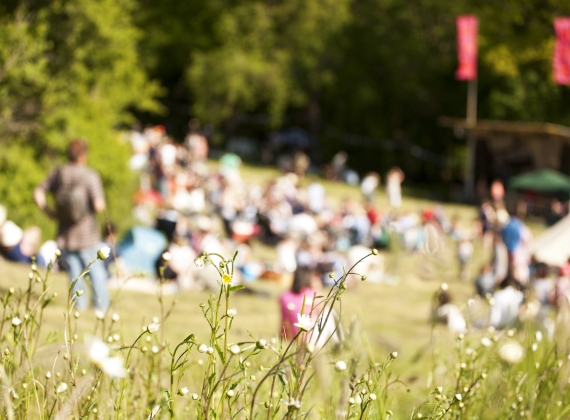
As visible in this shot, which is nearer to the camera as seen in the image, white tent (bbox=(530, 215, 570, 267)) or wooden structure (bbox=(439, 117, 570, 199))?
white tent (bbox=(530, 215, 570, 267))

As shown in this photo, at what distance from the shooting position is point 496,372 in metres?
3.48

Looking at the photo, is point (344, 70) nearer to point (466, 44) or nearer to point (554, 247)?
point (466, 44)

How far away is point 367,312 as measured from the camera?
9805 millimetres

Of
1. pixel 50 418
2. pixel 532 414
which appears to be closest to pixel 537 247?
pixel 532 414

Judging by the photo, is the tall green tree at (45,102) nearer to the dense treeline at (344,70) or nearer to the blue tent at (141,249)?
the blue tent at (141,249)

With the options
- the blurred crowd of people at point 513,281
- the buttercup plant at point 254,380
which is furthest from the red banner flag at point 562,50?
the buttercup plant at point 254,380

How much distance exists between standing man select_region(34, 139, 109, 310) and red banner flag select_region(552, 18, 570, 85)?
61.2 ft

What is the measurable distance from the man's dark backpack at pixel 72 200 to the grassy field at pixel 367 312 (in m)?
0.53

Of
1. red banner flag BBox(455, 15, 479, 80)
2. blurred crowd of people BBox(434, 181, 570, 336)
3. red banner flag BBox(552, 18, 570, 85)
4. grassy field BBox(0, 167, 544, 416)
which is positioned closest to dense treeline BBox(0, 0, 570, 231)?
red banner flag BBox(455, 15, 479, 80)

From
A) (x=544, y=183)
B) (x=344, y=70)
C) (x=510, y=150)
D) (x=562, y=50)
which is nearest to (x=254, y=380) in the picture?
(x=544, y=183)

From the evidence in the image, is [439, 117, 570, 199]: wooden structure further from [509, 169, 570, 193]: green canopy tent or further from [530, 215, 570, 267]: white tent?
[530, 215, 570, 267]: white tent

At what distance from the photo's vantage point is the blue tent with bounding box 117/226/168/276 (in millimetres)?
11375

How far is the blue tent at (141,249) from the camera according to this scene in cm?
1138

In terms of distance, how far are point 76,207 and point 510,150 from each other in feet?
82.2
